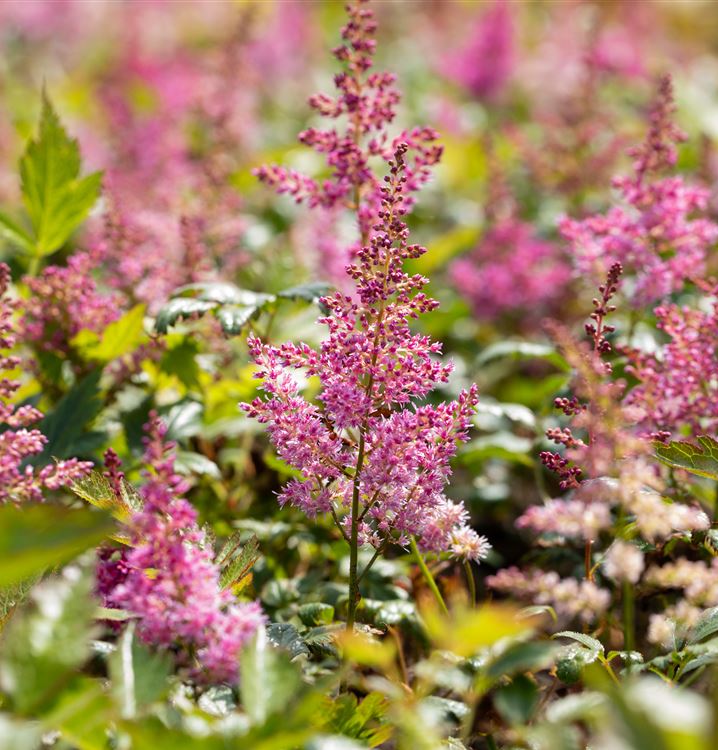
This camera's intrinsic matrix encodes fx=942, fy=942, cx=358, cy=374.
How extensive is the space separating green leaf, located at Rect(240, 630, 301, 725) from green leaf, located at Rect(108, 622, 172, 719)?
124 millimetres

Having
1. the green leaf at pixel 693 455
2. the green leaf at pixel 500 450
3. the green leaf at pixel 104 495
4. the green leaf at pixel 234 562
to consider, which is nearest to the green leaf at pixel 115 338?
the green leaf at pixel 104 495

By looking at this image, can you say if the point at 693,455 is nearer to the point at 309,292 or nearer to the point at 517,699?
the point at 517,699

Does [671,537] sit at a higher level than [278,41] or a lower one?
A: lower

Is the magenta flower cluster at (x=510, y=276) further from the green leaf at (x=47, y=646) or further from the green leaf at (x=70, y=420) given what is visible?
the green leaf at (x=47, y=646)

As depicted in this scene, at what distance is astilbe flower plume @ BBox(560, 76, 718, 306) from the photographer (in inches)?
99.4

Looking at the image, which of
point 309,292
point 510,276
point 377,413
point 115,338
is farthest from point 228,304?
point 510,276

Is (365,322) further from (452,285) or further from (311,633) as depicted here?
(452,285)

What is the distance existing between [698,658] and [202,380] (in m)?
1.52

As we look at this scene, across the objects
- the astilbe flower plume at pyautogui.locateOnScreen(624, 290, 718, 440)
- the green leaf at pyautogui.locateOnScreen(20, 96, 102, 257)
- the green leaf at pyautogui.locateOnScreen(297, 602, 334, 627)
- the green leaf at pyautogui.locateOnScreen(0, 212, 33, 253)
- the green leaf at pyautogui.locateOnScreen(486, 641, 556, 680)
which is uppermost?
the green leaf at pyautogui.locateOnScreen(20, 96, 102, 257)

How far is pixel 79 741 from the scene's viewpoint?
1.36 meters

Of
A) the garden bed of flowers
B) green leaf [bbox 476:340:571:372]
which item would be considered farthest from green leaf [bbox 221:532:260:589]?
green leaf [bbox 476:340:571:372]

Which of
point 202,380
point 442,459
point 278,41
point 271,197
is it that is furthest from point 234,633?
point 278,41

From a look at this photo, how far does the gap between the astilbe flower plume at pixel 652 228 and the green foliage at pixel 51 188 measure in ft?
4.56

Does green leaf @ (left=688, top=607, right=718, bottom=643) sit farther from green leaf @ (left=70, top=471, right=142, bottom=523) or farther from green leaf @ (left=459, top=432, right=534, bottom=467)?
green leaf @ (left=70, top=471, right=142, bottom=523)
